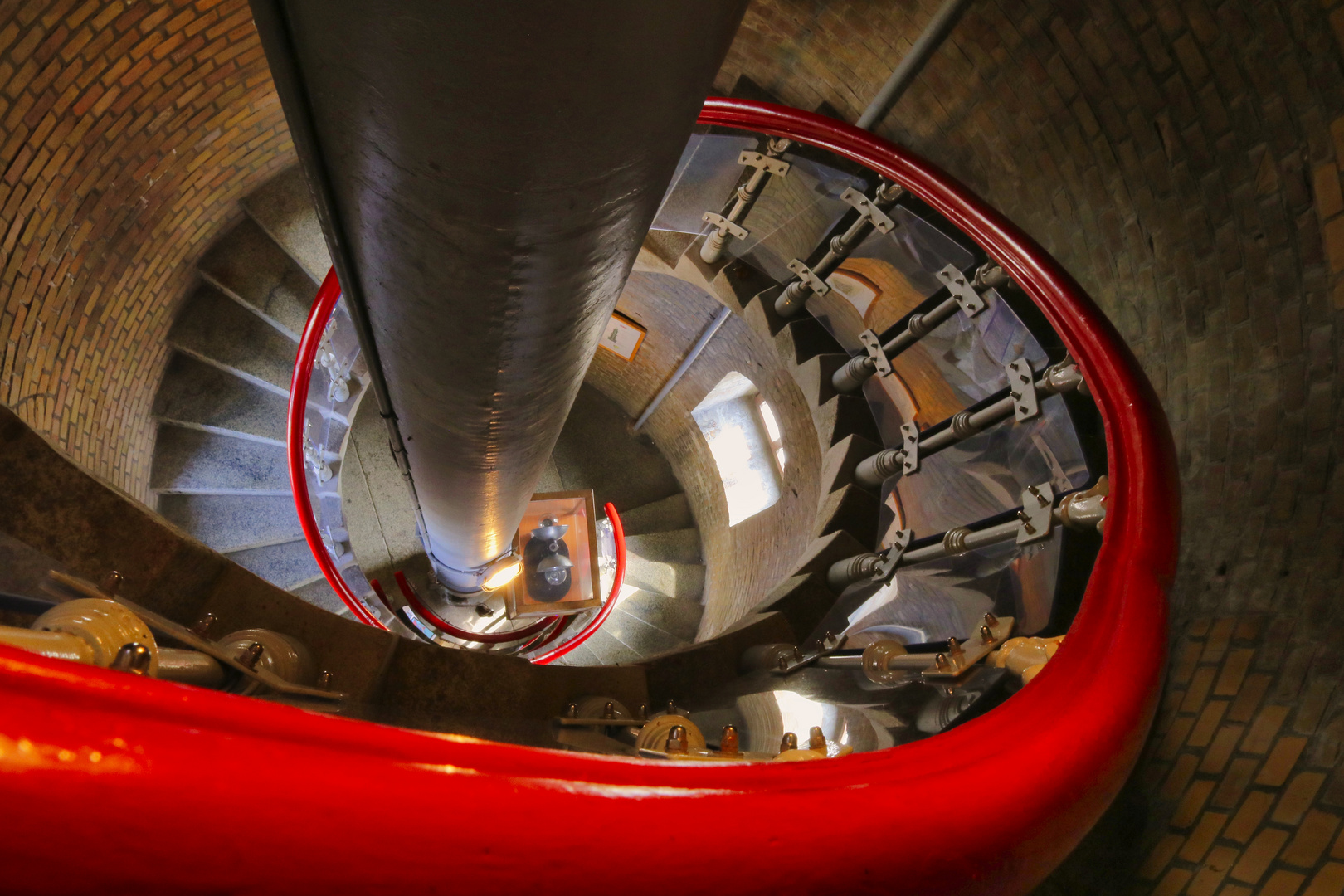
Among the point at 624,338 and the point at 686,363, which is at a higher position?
the point at 624,338

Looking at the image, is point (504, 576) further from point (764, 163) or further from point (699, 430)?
point (764, 163)

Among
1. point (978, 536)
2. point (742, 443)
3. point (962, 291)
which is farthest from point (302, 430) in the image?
point (978, 536)

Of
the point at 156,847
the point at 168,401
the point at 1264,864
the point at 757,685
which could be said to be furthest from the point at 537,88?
the point at 168,401

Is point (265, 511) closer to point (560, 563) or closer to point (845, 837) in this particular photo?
point (560, 563)

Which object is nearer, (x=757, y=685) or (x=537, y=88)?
(x=537, y=88)

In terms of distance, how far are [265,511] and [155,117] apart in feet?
11.1

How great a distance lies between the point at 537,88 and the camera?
106cm

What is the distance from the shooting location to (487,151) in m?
1.18

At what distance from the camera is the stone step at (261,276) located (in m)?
6.23

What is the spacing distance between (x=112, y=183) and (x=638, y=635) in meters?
6.50

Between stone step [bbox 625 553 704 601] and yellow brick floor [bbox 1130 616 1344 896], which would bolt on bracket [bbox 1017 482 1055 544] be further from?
stone step [bbox 625 553 704 601]

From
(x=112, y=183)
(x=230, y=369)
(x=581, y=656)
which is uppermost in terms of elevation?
(x=112, y=183)

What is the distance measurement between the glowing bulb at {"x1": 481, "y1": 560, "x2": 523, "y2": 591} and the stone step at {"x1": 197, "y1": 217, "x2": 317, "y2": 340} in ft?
9.28

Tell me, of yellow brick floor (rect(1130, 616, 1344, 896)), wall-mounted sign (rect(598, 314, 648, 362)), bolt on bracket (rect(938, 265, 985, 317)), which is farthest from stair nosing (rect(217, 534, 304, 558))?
yellow brick floor (rect(1130, 616, 1344, 896))
